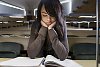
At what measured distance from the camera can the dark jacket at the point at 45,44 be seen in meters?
1.26

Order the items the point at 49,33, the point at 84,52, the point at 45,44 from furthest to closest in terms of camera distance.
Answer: the point at 84,52 < the point at 45,44 < the point at 49,33

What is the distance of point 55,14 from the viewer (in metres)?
1.30

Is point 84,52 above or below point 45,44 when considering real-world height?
below

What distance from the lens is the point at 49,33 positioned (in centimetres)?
124

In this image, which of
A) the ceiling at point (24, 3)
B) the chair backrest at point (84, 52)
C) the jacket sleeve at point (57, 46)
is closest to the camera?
the jacket sleeve at point (57, 46)

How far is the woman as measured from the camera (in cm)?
127

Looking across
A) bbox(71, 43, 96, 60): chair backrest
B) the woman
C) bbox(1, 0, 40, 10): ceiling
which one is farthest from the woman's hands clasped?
bbox(1, 0, 40, 10): ceiling

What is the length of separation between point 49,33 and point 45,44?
0.14 m

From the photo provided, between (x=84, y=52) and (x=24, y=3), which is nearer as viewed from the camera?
(x=84, y=52)

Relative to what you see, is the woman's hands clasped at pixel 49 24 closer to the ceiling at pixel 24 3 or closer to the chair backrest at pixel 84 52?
the chair backrest at pixel 84 52

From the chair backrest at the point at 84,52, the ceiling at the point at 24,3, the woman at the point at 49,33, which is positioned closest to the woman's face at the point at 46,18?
the woman at the point at 49,33

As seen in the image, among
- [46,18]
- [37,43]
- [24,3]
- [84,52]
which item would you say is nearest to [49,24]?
[46,18]

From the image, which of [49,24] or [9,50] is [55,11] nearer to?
[49,24]

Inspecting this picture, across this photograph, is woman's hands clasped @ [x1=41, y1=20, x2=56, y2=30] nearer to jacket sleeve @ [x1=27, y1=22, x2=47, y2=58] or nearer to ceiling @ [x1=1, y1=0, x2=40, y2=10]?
jacket sleeve @ [x1=27, y1=22, x2=47, y2=58]
